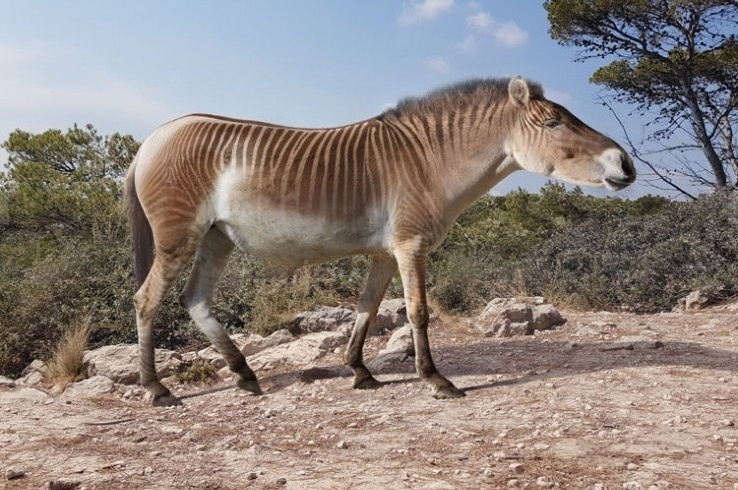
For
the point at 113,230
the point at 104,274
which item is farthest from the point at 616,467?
the point at 113,230

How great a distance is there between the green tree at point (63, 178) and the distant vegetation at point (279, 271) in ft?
0.13

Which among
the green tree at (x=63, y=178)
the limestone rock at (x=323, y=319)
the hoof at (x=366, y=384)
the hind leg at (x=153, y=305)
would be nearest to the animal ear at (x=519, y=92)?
the hoof at (x=366, y=384)

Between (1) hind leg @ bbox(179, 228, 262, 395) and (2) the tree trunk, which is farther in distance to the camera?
(2) the tree trunk

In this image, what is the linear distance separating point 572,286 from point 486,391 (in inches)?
228

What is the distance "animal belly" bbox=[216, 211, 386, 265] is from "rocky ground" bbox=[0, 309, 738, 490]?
1.28 metres

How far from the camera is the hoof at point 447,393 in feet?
16.7

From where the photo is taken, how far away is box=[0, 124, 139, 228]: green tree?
1338cm

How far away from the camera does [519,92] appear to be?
5367mm

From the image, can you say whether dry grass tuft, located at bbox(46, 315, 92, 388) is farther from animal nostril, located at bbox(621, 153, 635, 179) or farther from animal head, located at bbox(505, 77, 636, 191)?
animal nostril, located at bbox(621, 153, 635, 179)

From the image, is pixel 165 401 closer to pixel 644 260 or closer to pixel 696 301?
pixel 696 301

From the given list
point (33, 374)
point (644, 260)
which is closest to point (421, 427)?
point (33, 374)

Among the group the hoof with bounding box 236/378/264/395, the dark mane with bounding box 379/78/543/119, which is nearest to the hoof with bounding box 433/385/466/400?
the hoof with bounding box 236/378/264/395

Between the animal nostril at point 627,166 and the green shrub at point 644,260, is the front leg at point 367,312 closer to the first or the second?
the animal nostril at point 627,166

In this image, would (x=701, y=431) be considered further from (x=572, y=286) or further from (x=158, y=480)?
(x=572, y=286)
